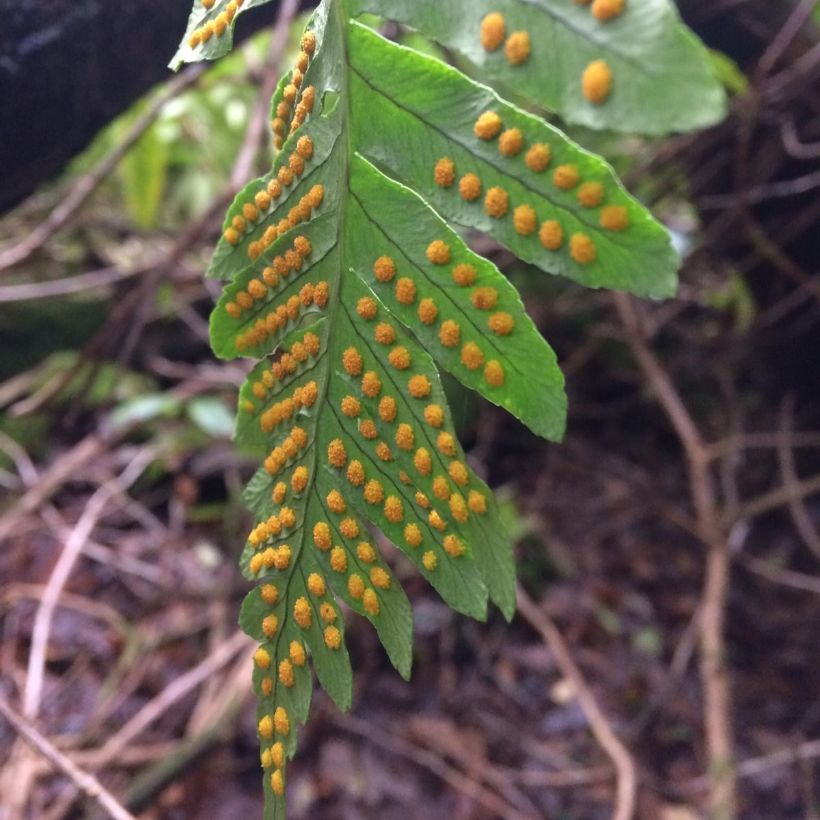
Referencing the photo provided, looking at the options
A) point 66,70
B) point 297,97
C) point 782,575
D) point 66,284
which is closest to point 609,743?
point 782,575

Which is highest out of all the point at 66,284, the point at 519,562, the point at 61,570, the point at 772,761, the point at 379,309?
the point at 379,309

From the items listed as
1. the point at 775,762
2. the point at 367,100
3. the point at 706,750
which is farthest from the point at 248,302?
the point at 706,750

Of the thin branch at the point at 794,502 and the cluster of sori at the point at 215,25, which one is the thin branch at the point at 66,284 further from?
the thin branch at the point at 794,502

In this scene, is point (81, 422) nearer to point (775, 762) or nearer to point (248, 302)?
point (248, 302)

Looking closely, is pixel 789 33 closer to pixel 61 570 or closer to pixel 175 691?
pixel 175 691

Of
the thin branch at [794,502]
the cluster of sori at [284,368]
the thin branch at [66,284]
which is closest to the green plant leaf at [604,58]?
the cluster of sori at [284,368]

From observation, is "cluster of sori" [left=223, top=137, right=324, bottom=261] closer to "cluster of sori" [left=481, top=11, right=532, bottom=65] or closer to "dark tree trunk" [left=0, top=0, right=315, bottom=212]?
"cluster of sori" [left=481, top=11, right=532, bottom=65]
